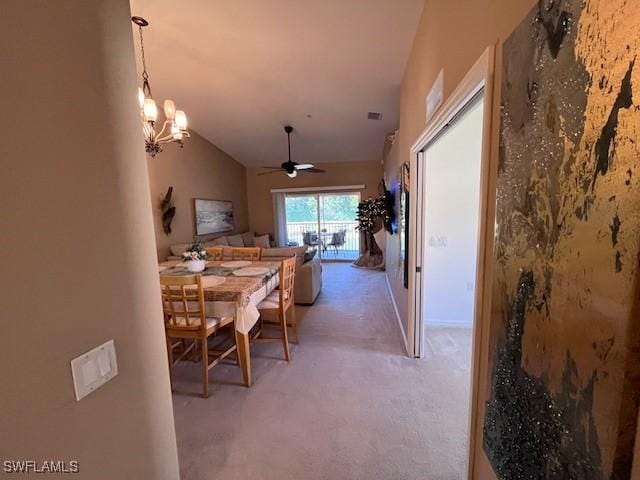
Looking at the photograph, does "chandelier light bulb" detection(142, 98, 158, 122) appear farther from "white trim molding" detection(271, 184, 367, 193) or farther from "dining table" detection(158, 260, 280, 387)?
"white trim molding" detection(271, 184, 367, 193)

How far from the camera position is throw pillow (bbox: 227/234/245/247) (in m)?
6.57

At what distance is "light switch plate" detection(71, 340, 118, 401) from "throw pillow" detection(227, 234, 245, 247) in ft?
19.2

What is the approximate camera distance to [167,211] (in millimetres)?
5016

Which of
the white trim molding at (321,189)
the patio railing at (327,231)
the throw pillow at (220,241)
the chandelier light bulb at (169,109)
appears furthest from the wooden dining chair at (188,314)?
the patio railing at (327,231)

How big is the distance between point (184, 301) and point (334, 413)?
1.37 m

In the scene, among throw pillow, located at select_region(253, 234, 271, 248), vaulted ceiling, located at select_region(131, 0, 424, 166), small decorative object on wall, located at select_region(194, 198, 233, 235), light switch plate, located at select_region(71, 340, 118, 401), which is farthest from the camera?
throw pillow, located at select_region(253, 234, 271, 248)

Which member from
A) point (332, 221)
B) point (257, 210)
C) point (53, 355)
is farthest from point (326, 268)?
point (53, 355)

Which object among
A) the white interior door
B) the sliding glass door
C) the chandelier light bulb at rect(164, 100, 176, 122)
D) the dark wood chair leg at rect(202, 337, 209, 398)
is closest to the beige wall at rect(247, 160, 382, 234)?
the sliding glass door

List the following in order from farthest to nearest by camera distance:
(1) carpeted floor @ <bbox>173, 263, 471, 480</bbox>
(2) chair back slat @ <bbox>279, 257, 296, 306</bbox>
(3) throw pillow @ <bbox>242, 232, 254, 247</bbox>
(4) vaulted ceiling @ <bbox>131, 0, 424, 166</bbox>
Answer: (3) throw pillow @ <bbox>242, 232, 254, 247</bbox> < (2) chair back slat @ <bbox>279, 257, 296, 306</bbox> < (4) vaulted ceiling @ <bbox>131, 0, 424, 166</bbox> < (1) carpeted floor @ <bbox>173, 263, 471, 480</bbox>

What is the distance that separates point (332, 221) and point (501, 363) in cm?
738

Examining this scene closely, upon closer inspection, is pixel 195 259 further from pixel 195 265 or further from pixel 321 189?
pixel 321 189

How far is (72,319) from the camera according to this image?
0.72m

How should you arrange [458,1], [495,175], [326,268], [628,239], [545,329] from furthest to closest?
[326,268] → [458,1] → [495,175] → [545,329] → [628,239]

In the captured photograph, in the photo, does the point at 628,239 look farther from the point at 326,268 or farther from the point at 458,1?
the point at 326,268
